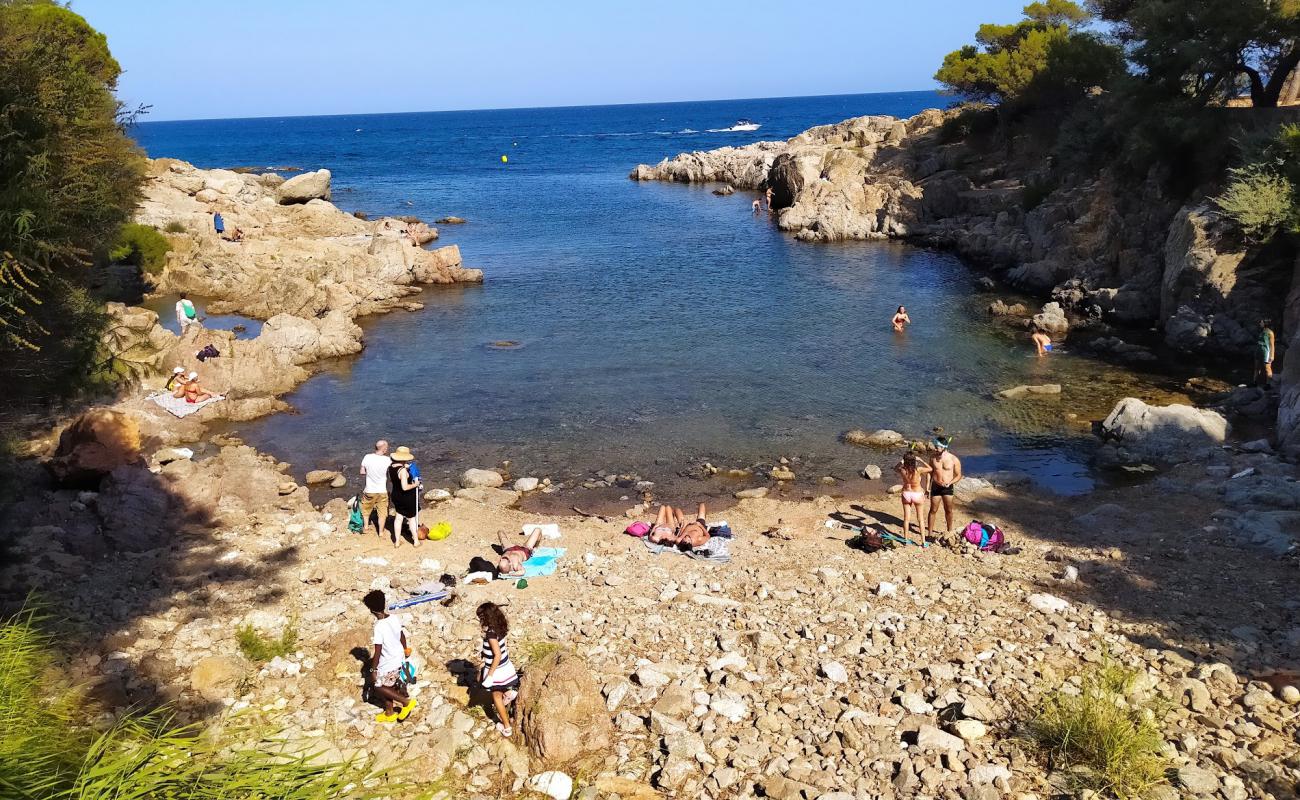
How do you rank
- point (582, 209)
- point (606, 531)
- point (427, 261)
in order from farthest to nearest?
1. point (582, 209)
2. point (427, 261)
3. point (606, 531)

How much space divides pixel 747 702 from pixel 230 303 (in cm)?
2981

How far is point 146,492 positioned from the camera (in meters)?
14.7

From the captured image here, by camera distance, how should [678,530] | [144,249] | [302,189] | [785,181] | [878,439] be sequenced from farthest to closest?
[302,189] → [785,181] → [144,249] → [878,439] → [678,530]

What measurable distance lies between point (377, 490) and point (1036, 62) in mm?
55032

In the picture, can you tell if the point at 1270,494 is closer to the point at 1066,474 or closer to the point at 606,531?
the point at 1066,474

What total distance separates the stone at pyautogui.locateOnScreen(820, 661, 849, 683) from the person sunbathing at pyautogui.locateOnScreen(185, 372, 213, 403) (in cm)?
1852

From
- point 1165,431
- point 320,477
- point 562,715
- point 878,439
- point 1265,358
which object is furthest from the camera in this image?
point 1265,358

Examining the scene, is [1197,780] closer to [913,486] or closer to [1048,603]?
[1048,603]

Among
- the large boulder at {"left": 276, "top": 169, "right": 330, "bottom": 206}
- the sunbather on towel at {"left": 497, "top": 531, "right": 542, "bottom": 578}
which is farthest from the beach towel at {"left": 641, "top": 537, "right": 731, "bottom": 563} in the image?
the large boulder at {"left": 276, "top": 169, "right": 330, "bottom": 206}

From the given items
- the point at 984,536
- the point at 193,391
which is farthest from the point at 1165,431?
the point at 193,391

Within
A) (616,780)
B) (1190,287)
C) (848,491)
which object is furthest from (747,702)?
(1190,287)

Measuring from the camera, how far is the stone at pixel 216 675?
9375mm

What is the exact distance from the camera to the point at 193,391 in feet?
72.5

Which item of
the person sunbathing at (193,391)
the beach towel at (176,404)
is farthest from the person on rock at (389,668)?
the person sunbathing at (193,391)
